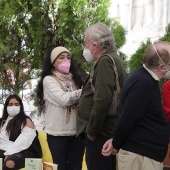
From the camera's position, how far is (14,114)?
4418 mm

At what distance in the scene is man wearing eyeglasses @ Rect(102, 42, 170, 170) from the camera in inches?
81.2

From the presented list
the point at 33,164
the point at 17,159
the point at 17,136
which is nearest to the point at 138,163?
the point at 33,164

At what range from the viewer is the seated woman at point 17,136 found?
424 cm

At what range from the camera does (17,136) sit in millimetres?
4348

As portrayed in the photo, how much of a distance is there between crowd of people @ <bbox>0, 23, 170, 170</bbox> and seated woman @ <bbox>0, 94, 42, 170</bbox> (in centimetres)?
97

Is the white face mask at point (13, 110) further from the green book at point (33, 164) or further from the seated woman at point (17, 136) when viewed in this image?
the green book at point (33, 164)

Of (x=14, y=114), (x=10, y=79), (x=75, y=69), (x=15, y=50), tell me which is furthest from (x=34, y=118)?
(x=75, y=69)

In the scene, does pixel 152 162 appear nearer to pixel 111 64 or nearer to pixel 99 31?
pixel 111 64

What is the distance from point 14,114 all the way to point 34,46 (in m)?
1.39

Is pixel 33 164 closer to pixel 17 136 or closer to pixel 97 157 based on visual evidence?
pixel 97 157

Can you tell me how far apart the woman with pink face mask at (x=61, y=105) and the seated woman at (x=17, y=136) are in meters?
1.00

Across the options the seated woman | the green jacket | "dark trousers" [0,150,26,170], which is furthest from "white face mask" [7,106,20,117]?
the green jacket

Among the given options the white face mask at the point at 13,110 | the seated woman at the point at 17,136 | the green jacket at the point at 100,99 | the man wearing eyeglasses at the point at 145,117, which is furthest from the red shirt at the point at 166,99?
the white face mask at the point at 13,110

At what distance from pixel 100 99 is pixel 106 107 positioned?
69 millimetres
